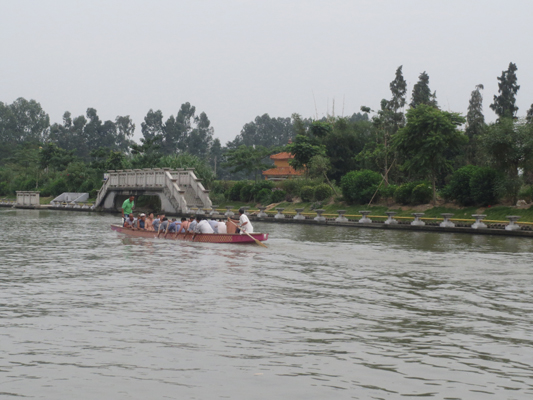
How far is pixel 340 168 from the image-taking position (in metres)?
68.4

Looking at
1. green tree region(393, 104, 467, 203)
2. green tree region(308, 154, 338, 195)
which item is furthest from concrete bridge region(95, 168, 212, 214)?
green tree region(393, 104, 467, 203)

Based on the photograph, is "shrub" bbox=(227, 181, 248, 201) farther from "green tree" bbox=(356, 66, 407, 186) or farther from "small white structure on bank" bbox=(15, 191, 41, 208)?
"small white structure on bank" bbox=(15, 191, 41, 208)

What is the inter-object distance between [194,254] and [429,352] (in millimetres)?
14657

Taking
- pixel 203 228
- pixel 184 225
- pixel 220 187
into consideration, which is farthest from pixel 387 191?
pixel 220 187

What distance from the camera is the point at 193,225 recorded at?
1109 inches

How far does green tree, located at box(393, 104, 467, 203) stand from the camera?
4216 centimetres

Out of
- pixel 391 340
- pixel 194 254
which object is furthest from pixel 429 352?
pixel 194 254

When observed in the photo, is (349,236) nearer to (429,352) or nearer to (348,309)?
(348,309)

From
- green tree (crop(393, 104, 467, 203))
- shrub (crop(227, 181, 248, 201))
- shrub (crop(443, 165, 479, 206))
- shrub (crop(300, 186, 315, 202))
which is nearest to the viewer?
shrub (crop(443, 165, 479, 206))

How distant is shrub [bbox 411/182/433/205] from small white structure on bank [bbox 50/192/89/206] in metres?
45.8

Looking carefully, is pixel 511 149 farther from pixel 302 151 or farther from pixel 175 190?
pixel 175 190

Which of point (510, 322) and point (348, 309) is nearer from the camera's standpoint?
point (510, 322)

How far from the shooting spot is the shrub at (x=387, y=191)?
46.8 meters

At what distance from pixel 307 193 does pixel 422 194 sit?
12271 millimetres
